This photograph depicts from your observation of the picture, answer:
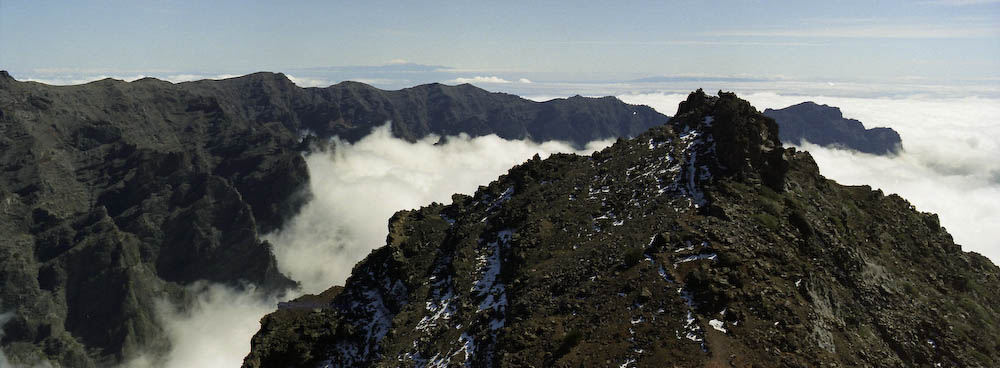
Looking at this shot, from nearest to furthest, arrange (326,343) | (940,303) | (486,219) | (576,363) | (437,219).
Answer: (576,363), (940,303), (326,343), (486,219), (437,219)

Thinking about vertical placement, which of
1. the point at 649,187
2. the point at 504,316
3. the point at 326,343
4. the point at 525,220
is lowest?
the point at 326,343

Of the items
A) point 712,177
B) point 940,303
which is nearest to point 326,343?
point 712,177

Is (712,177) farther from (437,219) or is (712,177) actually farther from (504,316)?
(437,219)

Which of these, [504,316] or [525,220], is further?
[525,220]

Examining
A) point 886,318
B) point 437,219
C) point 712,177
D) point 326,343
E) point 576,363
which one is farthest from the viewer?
point 437,219

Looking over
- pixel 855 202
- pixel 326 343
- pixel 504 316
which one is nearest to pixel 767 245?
pixel 504 316

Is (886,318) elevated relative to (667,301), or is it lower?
lower

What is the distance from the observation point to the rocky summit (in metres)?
39.1

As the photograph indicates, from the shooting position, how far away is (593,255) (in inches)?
2064

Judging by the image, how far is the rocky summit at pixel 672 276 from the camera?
128 ft

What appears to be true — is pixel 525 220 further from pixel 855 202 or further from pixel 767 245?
pixel 855 202

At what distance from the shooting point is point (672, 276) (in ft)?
142

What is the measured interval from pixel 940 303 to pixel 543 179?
44.7m

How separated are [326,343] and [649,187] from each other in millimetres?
40953
